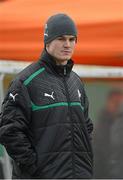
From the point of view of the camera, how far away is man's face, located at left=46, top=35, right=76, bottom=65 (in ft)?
11.8

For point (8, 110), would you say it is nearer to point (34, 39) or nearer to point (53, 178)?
point (53, 178)

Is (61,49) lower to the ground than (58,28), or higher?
lower

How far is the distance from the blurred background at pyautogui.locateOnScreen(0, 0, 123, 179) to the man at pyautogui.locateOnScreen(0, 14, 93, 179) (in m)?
1.41

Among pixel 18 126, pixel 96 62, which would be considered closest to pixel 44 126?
pixel 18 126

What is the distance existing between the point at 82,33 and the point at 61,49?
149 cm

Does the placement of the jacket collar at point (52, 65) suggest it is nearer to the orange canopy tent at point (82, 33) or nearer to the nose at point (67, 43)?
the nose at point (67, 43)

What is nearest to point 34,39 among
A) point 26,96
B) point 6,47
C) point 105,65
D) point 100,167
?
point 6,47

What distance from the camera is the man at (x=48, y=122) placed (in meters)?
3.52

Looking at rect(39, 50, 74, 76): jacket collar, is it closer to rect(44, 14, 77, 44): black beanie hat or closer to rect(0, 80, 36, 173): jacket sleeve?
rect(44, 14, 77, 44): black beanie hat

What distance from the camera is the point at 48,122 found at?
Answer: 139 inches

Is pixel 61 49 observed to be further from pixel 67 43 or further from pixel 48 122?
pixel 48 122

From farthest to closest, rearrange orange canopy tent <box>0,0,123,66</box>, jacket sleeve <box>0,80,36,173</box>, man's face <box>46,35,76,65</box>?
orange canopy tent <box>0,0,123,66</box>, man's face <box>46,35,76,65</box>, jacket sleeve <box>0,80,36,173</box>

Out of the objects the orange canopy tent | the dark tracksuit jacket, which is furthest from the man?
the orange canopy tent

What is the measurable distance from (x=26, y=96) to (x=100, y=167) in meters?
1.86
